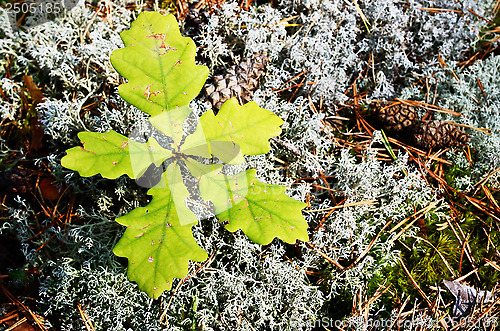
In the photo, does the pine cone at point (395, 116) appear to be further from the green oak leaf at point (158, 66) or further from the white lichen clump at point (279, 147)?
the green oak leaf at point (158, 66)

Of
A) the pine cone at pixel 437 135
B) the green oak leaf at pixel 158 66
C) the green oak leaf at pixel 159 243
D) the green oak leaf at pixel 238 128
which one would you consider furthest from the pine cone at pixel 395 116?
the green oak leaf at pixel 159 243

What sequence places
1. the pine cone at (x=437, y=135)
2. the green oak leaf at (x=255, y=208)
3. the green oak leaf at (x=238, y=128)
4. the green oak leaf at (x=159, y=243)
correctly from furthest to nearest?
the pine cone at (x=437, y=135) < the green oak leaf at (x=238, y=128) < the green oak leaf at (x=255, y=208) < the green oak leaf at (x=159, y=243)

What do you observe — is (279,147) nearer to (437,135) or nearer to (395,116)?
(395,116)

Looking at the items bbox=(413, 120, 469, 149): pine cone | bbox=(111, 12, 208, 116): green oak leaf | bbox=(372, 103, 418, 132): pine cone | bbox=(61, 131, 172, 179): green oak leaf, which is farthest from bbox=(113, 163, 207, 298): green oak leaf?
bbox=(413, 120, 469, 149): pine cone

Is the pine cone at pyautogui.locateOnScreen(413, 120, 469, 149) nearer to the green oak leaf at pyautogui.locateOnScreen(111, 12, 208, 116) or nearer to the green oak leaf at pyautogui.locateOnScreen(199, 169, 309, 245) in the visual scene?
the green oak leaf at pyautogui.locateOnScreen(199, 169, 309, 245)

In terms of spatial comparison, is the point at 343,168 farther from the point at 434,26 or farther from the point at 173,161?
the point at 434,26
